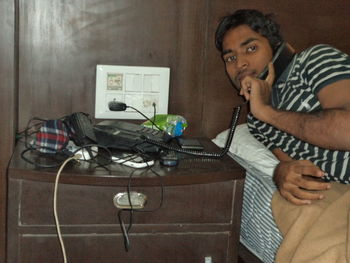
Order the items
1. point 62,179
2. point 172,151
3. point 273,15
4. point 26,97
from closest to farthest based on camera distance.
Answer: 1. point 62,179
2. point 172,151
3. point 26,97
4. point 273,15

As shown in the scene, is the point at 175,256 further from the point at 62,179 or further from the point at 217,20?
the point at 217,20

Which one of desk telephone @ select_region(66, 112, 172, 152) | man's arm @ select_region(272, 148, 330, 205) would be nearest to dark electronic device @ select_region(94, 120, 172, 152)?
desk telephone @ select_region(66, 112, 172, 152)

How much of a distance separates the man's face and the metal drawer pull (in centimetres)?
56

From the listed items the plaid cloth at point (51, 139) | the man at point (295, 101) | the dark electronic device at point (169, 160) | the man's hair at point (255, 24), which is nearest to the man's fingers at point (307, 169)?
the man at point (295, 101)

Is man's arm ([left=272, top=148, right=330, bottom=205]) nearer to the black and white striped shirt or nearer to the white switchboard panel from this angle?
the black and white striped shirt

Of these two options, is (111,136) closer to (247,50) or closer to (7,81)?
(7,81)

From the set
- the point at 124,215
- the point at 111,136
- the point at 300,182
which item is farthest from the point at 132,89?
the point at 300,182

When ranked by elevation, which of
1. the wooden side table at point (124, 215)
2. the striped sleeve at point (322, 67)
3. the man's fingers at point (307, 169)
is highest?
the striped sleeve at point (322, 67)

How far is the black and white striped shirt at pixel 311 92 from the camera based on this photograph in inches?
46.7

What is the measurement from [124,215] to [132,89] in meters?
0.51

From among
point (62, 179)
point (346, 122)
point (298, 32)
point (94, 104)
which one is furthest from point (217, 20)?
point (62, 179)

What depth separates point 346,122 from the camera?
1044mm

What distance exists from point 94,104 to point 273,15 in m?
0.65

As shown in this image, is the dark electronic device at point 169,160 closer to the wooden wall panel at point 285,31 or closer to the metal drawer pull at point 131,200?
the metal drawer pull at point 131,200
